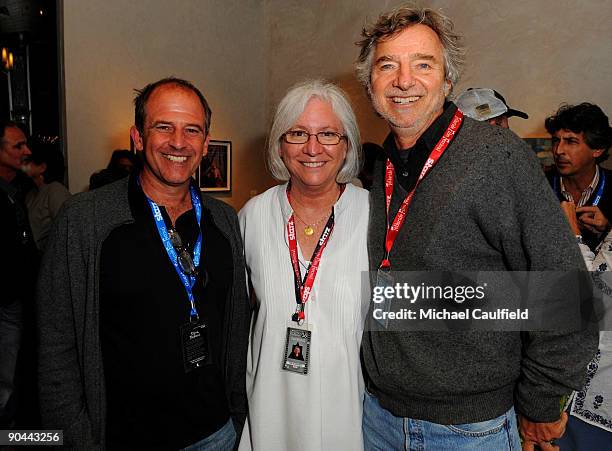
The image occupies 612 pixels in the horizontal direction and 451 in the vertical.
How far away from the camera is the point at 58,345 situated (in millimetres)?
1546

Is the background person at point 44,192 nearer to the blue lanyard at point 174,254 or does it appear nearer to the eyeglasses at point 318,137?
the blue lanyard at point 174,254

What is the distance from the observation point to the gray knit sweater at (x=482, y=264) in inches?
48.8

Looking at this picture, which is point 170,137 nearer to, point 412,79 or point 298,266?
point 298,266

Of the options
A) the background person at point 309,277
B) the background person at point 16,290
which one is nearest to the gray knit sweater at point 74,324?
the background person at point 309,277

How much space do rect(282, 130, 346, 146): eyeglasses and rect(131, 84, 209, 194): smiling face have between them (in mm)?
351

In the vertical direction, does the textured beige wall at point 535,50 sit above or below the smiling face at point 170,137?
above

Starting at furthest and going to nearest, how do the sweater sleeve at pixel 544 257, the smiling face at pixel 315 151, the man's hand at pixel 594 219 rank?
the man's hand at pixel 594 219
the smiling face at pixel 315 151
the sweater sleeve at pixel 544 257

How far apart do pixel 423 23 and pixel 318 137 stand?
528 millimetres

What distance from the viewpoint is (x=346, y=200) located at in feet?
5.92

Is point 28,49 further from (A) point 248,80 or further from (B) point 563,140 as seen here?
(B) point 563,140

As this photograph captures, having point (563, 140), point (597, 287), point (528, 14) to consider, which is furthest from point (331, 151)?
point (528, 14)

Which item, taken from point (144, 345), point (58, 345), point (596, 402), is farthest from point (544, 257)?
point (58, 345)

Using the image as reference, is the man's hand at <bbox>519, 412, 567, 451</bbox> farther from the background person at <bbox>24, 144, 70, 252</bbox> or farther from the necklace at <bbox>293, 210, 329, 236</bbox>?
the background person at <bbox>24, 144, 70, 252</bbox>

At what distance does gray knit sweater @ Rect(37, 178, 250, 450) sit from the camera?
5.01ft
